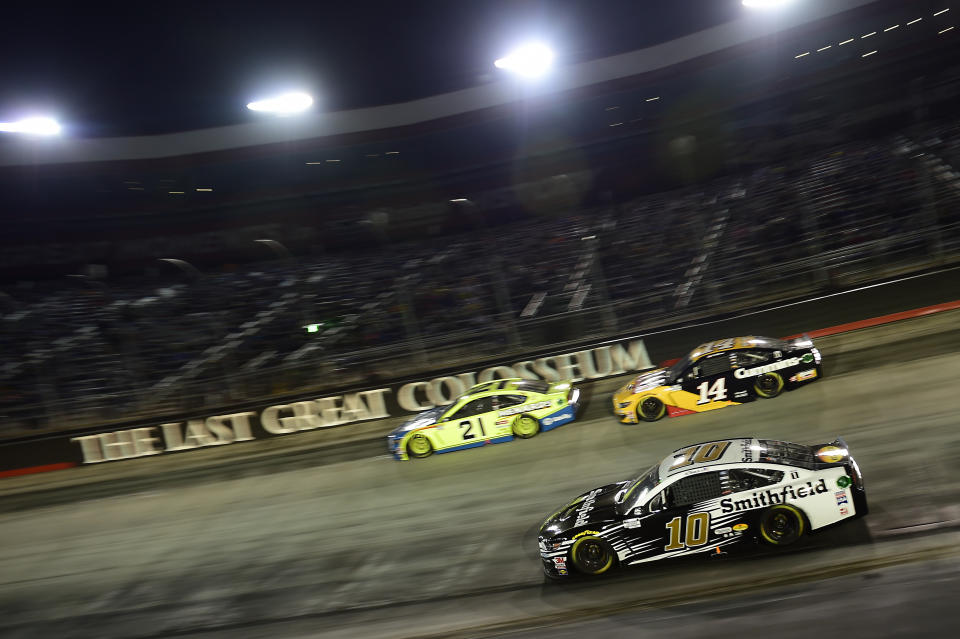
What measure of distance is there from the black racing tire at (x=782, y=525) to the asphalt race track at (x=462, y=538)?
0.20 metres

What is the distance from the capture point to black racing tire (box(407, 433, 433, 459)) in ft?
45.8

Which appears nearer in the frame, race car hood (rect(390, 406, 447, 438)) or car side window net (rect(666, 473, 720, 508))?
car side window net (rect(666, 473, 720, 508))

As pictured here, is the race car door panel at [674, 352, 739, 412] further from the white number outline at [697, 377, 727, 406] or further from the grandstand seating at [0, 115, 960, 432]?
the grandstand seating at [0, 115, 960, 432]

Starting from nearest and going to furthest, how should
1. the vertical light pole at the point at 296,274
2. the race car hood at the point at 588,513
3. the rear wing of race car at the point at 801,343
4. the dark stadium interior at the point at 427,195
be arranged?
the race car hood at the point at 588,513 < the rear wing of race car at the point at 801,343 < the dark stadium interior at the point at 427,195 < the vertical light pole at the point at 296,274

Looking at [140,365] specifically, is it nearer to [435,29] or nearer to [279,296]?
[279,296]

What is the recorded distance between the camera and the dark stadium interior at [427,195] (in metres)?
17.2

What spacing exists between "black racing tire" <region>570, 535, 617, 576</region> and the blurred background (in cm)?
954

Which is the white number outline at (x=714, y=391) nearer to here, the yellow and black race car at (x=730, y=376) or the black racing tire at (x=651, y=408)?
the yellow and black race car at (x=730, y=376)

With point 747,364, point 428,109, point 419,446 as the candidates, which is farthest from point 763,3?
point 419,446

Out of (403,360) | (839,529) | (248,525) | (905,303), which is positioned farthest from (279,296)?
(839,529)

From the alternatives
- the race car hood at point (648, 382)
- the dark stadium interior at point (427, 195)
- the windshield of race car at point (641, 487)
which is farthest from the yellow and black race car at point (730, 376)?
the windshield of race car at point (641, 487)

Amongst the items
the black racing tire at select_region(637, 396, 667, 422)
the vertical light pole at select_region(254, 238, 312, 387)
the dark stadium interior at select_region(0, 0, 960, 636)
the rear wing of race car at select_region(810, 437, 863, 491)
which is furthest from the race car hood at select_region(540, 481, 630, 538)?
the vertical light pole at select_region(254, 238, 312, 387)

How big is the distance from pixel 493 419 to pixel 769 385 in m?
4.92

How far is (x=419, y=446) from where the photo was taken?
13984 mm
